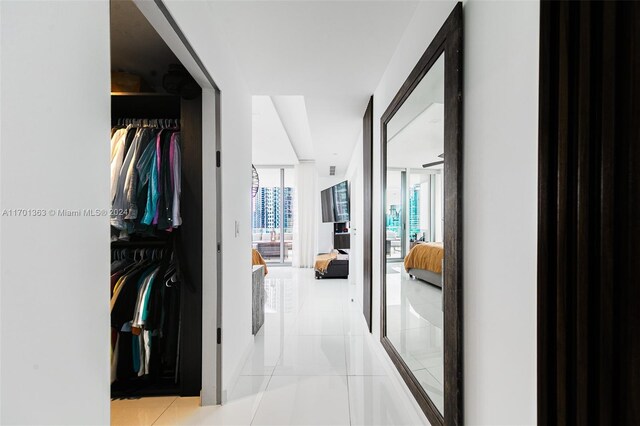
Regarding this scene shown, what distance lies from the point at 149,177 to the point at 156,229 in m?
0.37

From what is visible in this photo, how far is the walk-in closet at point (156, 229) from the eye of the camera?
191 cm

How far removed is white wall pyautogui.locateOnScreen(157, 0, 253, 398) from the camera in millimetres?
1699

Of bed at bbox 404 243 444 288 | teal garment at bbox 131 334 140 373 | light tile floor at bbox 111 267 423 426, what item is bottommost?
light tile floor at bbox 111 267 423 426

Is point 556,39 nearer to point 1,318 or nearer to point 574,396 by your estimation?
point 574,396

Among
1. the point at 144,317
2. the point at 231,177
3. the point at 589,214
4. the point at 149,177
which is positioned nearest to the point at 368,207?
the point at 231,177

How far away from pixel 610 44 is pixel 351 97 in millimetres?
2675

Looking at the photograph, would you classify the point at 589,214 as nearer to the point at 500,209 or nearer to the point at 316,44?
the point at 500,209

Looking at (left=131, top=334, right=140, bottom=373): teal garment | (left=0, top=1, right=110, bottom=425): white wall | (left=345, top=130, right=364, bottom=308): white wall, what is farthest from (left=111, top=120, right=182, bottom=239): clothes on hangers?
(left=345, top=130, right=364, bottom=308): white wall

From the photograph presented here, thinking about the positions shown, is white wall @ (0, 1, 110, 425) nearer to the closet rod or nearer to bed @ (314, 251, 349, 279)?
the closet rod

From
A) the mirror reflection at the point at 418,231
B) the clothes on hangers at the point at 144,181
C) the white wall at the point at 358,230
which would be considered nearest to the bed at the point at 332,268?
the white wall at the point at 358,230

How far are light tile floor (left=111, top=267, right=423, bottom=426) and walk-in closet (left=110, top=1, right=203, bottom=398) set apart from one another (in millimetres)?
239

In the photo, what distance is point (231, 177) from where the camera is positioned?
7.27 feet

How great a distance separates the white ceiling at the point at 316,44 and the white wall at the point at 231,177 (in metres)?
0.16

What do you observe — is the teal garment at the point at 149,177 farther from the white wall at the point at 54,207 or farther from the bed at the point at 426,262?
the bed at the point at 426,262
